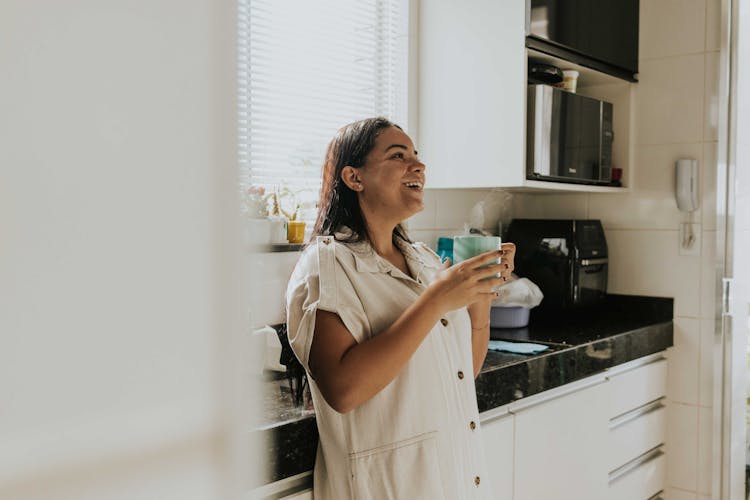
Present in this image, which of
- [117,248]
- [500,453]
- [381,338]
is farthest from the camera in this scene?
[500,453]

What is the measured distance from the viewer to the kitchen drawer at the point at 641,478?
2.25 m

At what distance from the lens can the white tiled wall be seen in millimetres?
2477

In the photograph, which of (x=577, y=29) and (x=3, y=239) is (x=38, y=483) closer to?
(x=3, y=239)

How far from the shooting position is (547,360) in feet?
6.02

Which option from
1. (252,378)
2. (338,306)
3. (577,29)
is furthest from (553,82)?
(252,378)

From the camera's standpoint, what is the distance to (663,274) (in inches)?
102

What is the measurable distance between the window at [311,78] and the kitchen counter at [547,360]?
29.0 inches

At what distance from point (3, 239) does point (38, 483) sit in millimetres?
50

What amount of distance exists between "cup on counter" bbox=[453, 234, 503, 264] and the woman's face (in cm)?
11

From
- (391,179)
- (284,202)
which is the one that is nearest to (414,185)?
(391,179)

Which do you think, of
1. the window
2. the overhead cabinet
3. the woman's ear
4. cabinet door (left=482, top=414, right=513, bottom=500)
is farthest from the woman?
the overhead cabinet

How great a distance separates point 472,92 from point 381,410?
1369 millimetres

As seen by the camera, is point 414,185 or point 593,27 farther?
point 593,27

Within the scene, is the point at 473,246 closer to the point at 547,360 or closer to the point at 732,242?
the point at 547,360
